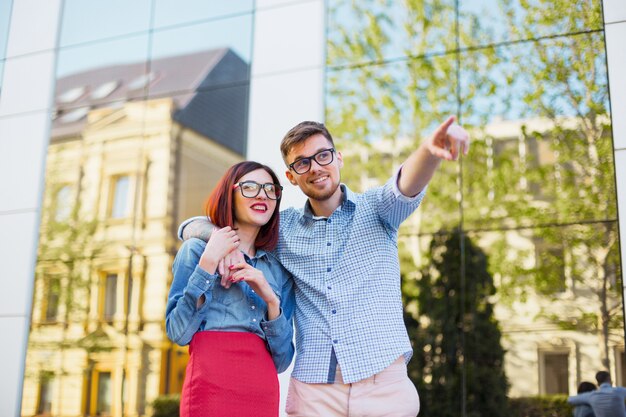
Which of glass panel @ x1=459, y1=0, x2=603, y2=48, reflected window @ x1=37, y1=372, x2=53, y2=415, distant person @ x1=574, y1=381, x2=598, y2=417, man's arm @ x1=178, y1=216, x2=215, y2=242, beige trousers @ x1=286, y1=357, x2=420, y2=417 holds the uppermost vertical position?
glass panel @ x1=459, y1=0, x2=603, y2=48

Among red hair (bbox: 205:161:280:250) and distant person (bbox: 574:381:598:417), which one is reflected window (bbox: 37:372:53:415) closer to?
distant person (bbox: 574:381:598:417)

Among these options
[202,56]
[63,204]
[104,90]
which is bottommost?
[63,204]

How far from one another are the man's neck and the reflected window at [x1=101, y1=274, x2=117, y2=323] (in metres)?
4.82

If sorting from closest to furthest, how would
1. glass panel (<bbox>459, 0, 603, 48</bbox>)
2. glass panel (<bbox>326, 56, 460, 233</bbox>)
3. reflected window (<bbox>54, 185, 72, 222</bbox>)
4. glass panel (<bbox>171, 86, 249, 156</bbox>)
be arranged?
glass panel (<bbox>459, 0, 603, 48</bbox>) < glass panel (<bbox>326, 56, 460, 233</bbox>) < glass panel (<bbox>171, 86, 249, 156</bbox>) < reflected window (<bbox>54, 185, 72, 222</bbox>)

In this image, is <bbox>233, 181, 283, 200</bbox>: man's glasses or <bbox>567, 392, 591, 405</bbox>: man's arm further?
<bbox>567, 392, 591, 405</bbox>: man's arm

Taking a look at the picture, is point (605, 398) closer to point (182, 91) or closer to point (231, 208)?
point (231, 208)

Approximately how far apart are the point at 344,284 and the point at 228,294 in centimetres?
44

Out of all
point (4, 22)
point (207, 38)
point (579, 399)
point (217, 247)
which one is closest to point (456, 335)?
point (579, 399)

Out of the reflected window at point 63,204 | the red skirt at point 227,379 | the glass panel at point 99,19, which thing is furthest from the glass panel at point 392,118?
the red skirt at point 227,379

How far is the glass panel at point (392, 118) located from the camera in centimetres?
602

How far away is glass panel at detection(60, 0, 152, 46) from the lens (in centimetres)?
772

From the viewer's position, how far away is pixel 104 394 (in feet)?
23.2

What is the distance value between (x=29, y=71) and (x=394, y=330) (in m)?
6.34

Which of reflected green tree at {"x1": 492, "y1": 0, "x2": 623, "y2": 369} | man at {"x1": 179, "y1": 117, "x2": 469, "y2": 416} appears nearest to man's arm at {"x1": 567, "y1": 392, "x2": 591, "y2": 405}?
reflected green tree at {"x1": 492, "y1": 0, "x2": 623, "y2": 369}
